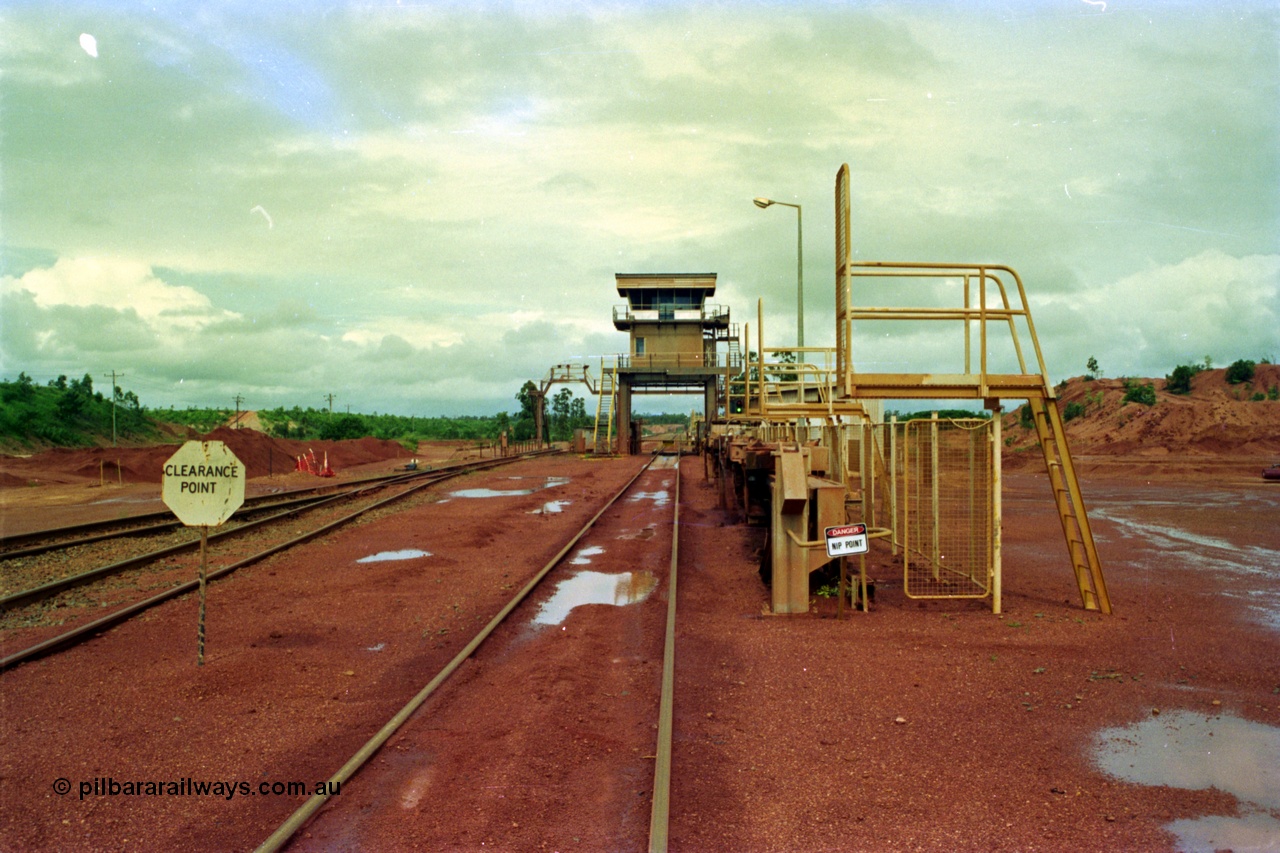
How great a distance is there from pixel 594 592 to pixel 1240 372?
53.3 meters

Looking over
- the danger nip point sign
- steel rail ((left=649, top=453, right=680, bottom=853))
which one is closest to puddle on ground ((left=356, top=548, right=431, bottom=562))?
steel rail ((left=649, top=453, right=680, bottom=853))

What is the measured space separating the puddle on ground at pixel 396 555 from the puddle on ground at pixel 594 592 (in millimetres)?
3114

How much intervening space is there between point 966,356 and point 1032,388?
781 millimetres

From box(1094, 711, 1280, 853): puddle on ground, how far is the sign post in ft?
22.5

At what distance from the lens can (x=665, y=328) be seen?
47.2m

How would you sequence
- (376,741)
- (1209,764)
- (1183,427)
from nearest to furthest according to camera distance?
(1209,764) → (376,741) → (1183,427)

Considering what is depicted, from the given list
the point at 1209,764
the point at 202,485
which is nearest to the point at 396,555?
the point at 202,485

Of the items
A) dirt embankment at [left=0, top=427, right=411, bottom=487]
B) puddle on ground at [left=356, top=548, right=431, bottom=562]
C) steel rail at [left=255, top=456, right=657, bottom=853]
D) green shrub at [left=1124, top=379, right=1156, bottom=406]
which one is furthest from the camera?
green shrub at [left=1124, top=379, right=1156, bottom=406]

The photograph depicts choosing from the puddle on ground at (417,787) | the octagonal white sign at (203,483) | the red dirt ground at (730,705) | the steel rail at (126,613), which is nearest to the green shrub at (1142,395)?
the red dirt ground at (730,705)

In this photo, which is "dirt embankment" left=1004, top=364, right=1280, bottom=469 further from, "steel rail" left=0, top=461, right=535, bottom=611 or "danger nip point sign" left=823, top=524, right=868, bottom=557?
"danger nip point sign" left=823, top=524, right=868, bottom=557

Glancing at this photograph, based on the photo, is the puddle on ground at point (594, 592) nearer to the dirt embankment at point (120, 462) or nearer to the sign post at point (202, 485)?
the sign post at point (202, 485)

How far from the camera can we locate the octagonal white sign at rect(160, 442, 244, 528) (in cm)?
682

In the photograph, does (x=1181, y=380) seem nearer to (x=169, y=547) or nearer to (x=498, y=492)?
(x=498, y=492)

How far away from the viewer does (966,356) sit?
9102 millimetres
